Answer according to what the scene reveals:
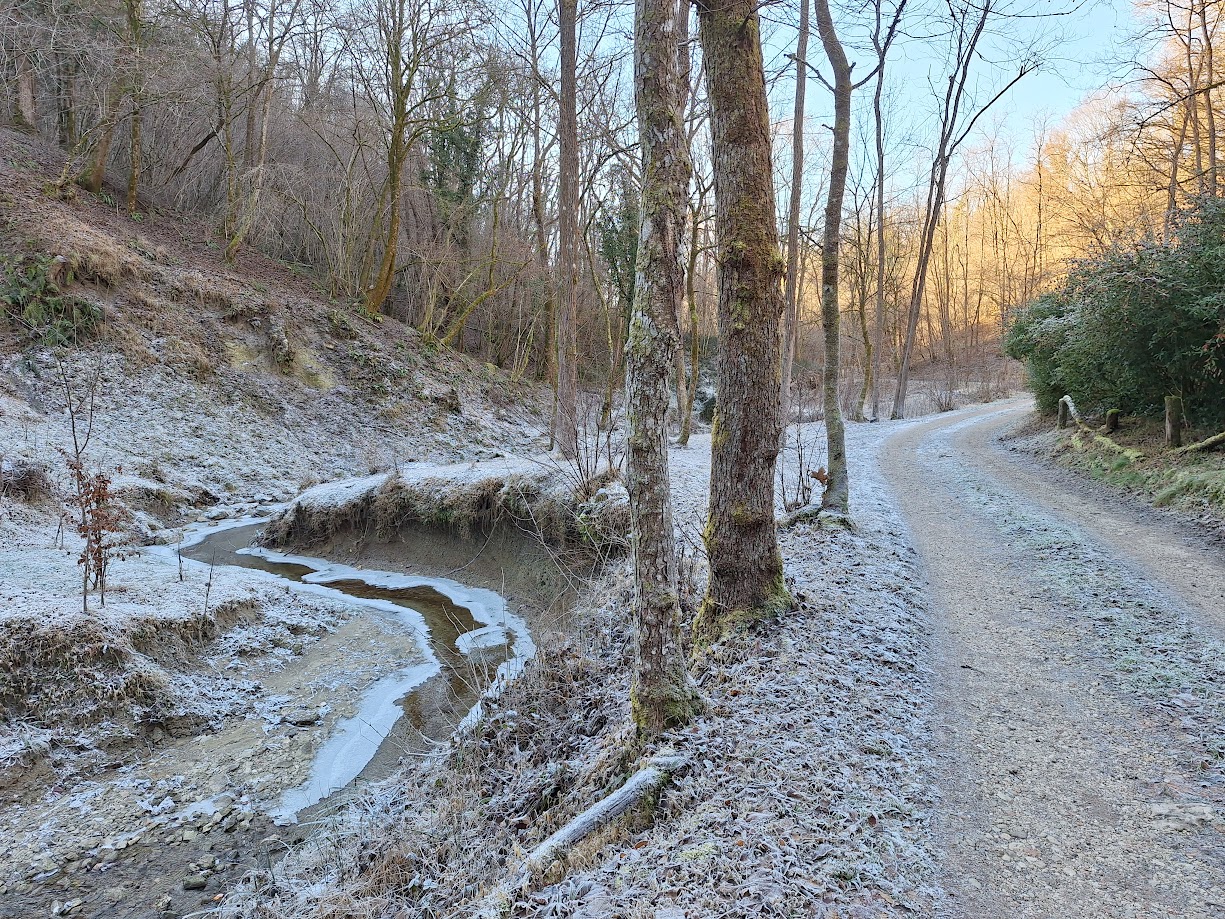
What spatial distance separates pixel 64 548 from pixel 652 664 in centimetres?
888

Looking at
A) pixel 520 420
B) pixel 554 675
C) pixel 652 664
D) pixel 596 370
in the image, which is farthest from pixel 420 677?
pixel 596 370

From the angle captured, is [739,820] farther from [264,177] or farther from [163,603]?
[264,177]

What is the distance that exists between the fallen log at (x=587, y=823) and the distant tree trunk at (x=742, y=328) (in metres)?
1.67

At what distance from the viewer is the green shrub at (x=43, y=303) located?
14.0 meters

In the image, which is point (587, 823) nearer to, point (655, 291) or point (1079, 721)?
point (655, 291)

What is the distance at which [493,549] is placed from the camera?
10531 mm

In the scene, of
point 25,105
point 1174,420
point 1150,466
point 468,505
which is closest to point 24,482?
point 468,505

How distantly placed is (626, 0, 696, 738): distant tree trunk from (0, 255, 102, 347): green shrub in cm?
1569

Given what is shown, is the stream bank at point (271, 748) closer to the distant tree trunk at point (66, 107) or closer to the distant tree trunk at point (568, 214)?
the distant tree trunk at point (568, 214)

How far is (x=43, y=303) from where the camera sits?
47.0ft

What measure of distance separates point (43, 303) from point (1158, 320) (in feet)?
67.7

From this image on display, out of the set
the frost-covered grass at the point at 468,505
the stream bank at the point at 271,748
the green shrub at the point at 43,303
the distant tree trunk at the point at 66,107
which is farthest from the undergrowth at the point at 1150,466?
the distant tree trunk at the point at 66,107

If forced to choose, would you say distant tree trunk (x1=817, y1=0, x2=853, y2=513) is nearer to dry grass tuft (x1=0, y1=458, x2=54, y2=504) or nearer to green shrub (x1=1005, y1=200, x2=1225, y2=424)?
green shrub (x1=1005, y1=200, x2=1225, y2=424)

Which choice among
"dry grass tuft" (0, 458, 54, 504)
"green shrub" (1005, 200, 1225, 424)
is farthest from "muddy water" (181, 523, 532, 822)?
"green shrub" (1005, 200, 1225, 424)
